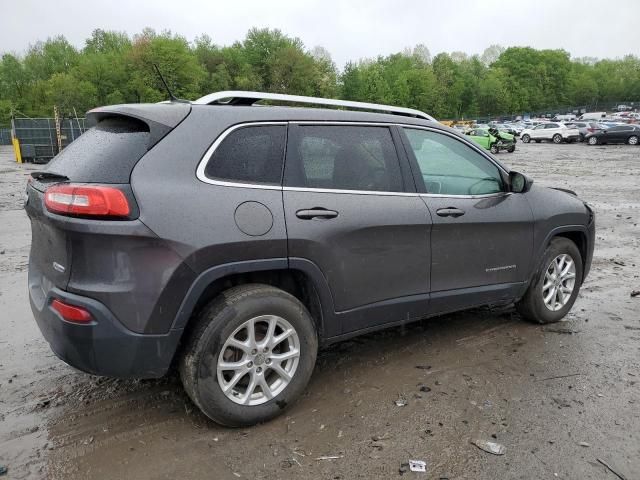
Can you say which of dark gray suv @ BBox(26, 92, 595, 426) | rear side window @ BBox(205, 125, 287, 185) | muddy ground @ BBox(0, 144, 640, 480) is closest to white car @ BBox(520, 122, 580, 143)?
muddy ground @ BBox(0, 144, 640, 480)

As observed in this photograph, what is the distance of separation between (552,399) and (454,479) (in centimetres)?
113

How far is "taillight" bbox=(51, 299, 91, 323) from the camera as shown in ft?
8.66

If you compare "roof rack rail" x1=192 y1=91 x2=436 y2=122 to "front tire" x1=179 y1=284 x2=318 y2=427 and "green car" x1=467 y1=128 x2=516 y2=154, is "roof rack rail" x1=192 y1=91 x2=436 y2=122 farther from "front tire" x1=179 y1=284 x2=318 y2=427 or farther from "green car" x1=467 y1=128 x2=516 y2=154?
"green car" x1=467 y1=128 x2=516 y2=154

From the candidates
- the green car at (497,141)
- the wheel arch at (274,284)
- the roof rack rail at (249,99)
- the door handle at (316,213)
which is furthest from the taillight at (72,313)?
the green car at (497,141)

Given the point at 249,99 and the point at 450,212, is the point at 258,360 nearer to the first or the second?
the point at 249,99

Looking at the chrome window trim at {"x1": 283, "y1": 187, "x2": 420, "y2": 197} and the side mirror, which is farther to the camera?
the side mirror

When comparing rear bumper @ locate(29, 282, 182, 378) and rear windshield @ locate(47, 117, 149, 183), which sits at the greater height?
rear windshield @ locate(47, 117, 149, 183)

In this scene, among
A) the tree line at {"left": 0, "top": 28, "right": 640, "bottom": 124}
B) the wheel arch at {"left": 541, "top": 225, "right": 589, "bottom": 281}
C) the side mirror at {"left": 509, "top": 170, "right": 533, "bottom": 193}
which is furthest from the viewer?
the tree line at {"left": 0, "top": 28, "right": 640, "bottom": 124}

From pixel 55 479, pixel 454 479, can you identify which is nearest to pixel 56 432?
pixel 55 479

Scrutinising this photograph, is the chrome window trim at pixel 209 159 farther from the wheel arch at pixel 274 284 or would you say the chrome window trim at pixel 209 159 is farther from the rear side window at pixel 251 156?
the wheel arch at pixel 274 284

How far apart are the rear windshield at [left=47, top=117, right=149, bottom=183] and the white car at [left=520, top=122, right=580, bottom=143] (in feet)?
152

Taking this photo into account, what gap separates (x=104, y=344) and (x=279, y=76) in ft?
306

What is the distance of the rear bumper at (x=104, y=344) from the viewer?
104 inches

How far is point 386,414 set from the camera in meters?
3.20
